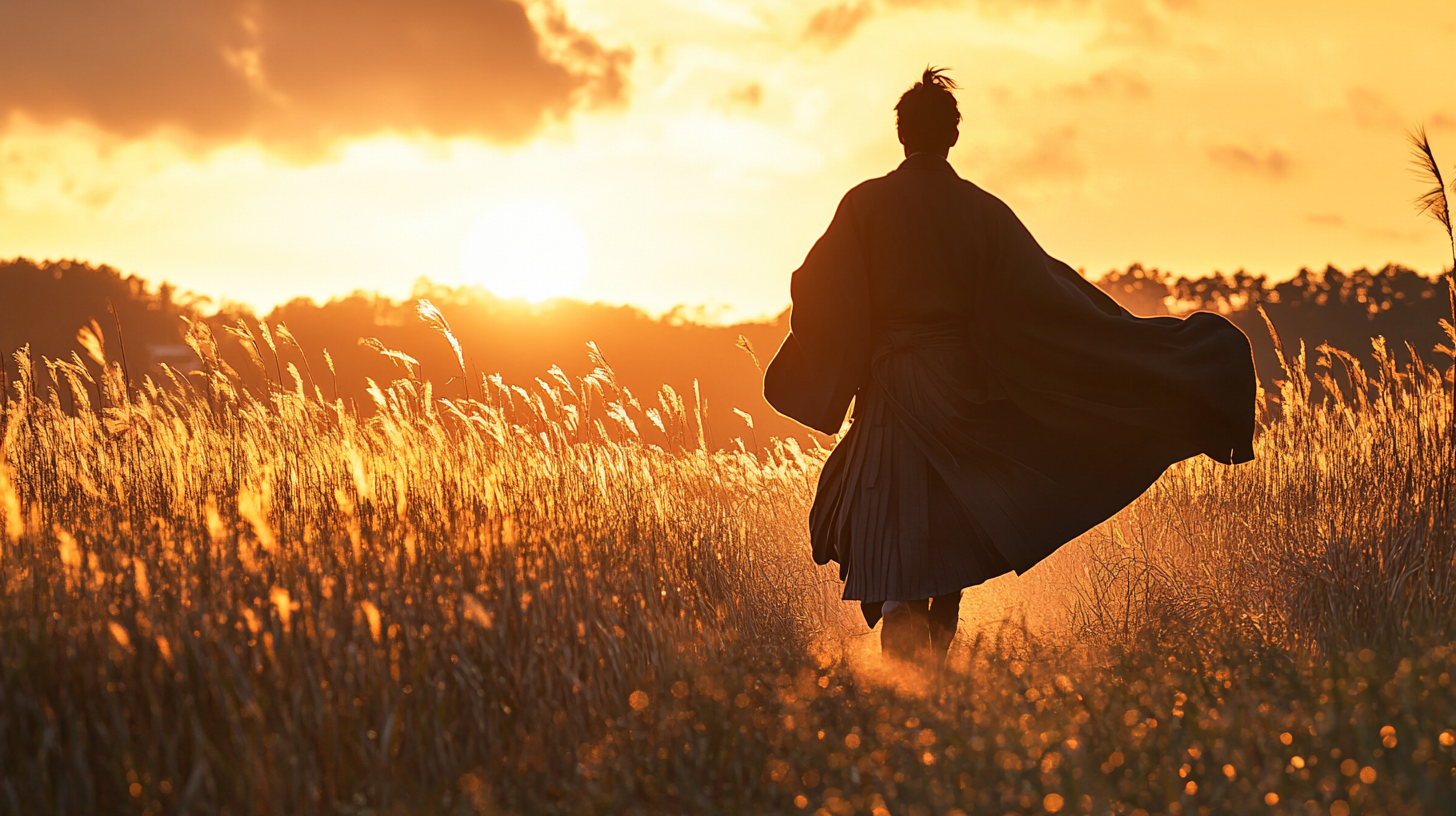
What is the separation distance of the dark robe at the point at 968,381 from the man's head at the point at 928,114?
0.21 feet

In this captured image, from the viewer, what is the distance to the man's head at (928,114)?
11.1 feet

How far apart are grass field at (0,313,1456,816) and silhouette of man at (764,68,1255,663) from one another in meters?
0.44

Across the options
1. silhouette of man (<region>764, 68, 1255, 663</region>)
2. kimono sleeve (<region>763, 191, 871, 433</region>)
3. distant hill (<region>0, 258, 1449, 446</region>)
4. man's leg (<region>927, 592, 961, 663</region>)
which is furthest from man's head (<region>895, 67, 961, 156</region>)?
distant hill (<region>0, 258, 1449, 446</region>)

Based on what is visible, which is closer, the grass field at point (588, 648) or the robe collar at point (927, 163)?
the grass field at point (588, 648)

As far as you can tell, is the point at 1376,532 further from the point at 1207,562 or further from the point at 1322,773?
the point at 1322,773

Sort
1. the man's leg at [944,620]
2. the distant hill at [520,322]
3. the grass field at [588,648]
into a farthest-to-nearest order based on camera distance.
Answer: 1. the distant hill at [520,322]
2. the man's leg at [944,620]
3. the grass field at [588,648]

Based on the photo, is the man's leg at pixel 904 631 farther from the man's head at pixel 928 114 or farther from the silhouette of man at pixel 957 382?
the man's head at pixel 928 114

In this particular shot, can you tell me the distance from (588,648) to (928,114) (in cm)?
205

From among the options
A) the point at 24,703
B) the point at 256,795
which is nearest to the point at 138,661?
the point at 24,703

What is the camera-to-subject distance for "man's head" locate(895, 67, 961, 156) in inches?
134

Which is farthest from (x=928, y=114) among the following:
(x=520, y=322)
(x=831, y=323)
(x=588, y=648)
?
(x=520, y=322)

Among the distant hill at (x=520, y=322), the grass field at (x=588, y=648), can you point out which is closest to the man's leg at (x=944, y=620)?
the grass field at (x=588, y=648)

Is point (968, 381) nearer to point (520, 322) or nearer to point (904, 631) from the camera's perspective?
point (904, 631)

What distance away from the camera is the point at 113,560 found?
9.39ft
